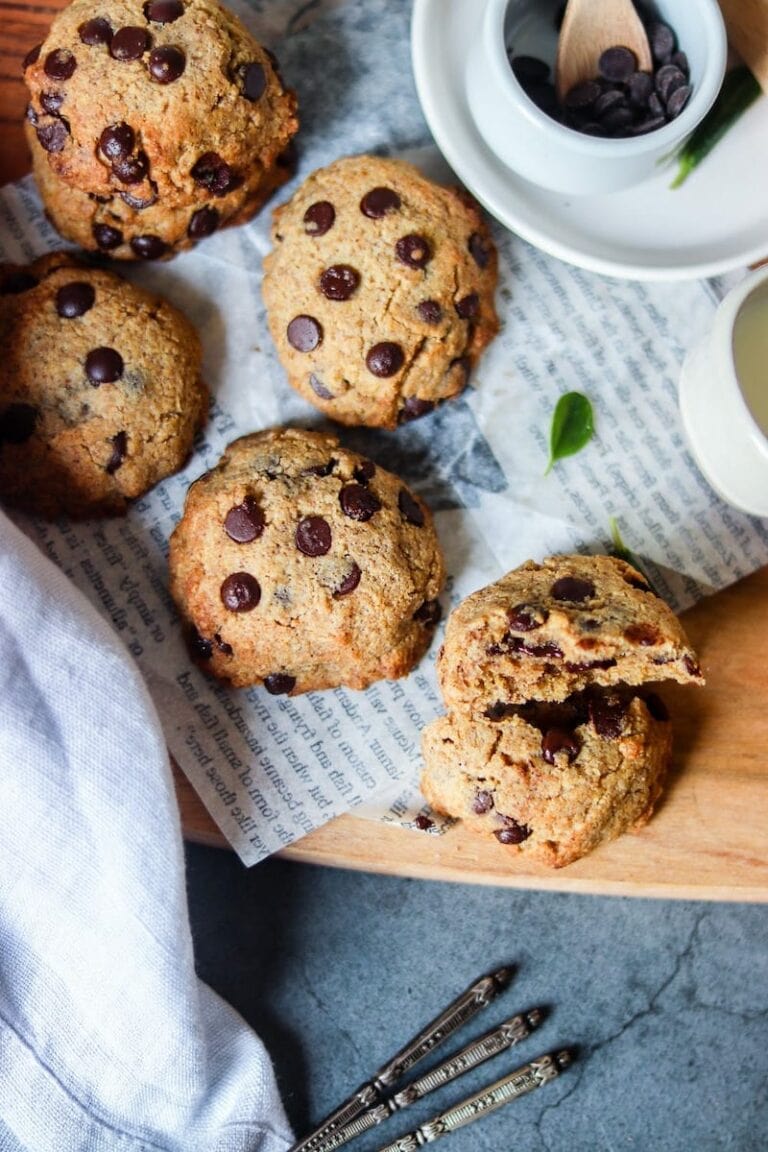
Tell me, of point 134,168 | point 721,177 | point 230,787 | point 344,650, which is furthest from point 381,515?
point 721,177

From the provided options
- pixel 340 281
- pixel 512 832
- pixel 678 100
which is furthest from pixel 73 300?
pixel 512 832

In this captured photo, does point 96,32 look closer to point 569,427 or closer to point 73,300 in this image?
point 73,300

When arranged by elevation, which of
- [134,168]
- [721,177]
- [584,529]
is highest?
[721,177]

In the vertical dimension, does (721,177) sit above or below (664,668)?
above

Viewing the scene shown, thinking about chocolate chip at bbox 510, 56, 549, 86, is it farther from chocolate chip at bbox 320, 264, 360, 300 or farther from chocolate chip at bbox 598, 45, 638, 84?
chocolate chip at bbox 320, 264, 360, 300

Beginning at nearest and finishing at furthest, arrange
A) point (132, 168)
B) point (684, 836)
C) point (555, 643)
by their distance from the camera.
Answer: point (555, 643) → point (132, 168) → point (684, 836)

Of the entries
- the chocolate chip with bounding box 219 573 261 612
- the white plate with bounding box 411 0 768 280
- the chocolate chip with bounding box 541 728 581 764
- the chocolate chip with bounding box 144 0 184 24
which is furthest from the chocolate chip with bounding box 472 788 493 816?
the chocolate chip with bounding box 144 0 184 24

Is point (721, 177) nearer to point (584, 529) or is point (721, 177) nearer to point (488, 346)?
point (488, 346)

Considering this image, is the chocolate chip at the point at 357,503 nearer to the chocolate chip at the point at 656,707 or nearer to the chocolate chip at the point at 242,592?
the chocolate chip at the point at 242,592
